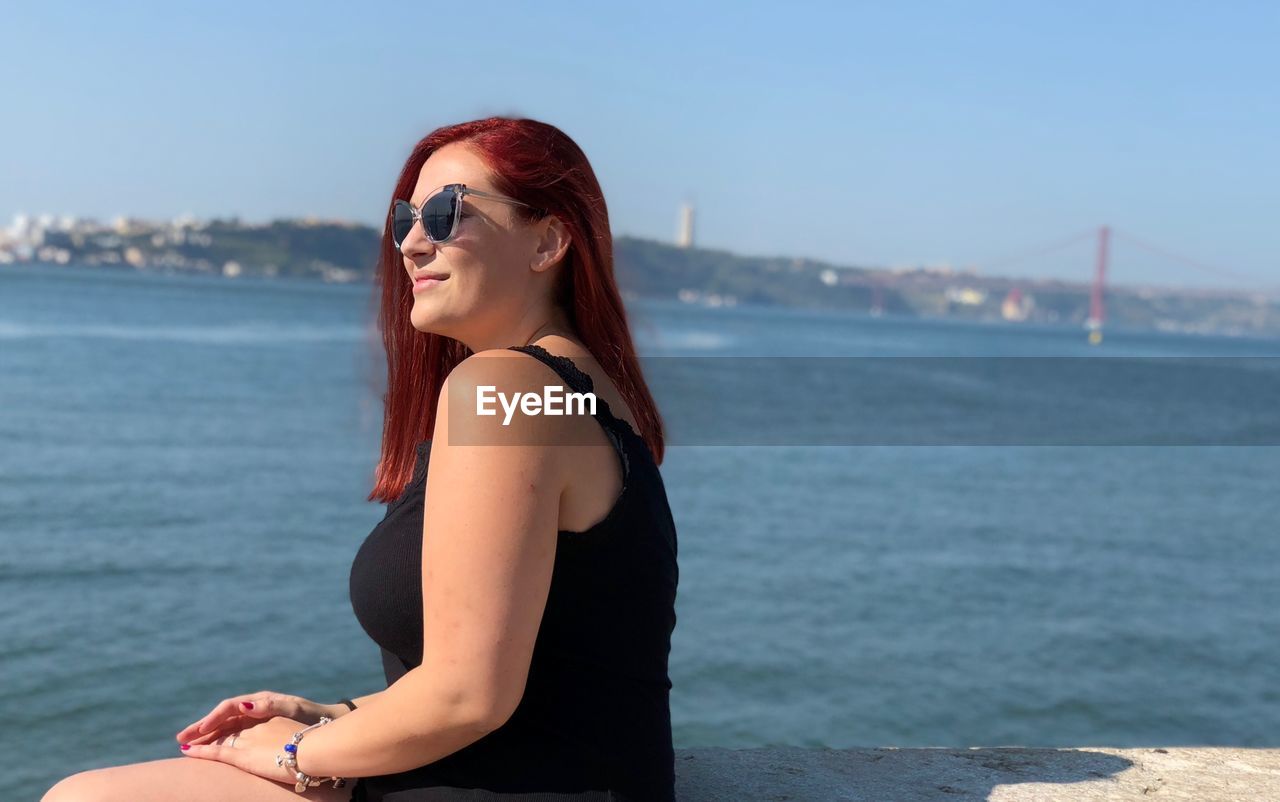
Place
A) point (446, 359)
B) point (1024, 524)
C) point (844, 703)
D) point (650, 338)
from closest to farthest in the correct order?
point (446, 359) → point (650, 338) → point (844, 703) → point (1024, 524)

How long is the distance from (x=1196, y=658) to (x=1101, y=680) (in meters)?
1.09

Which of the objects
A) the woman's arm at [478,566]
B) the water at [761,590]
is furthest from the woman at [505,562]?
the water at [761,590]

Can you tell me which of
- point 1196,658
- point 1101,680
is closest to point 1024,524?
point 1196,658

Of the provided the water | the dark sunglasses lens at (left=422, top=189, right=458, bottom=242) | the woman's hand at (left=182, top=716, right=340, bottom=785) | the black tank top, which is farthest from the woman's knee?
the water

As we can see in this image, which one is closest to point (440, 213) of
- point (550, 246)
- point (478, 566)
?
point (550, 246)

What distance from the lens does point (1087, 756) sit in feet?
6.68

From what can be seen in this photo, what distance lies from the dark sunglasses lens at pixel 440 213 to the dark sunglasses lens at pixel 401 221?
0.30ft

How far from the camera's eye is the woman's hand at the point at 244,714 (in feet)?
4.93

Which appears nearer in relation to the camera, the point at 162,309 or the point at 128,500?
the point at 128,500

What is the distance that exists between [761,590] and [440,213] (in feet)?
23.5

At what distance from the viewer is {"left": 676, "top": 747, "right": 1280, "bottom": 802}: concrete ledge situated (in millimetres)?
1853

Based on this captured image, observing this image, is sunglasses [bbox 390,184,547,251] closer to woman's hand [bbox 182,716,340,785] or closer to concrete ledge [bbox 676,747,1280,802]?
woman's hand [bbox 182,716,340,785]

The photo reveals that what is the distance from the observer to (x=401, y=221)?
1610mm

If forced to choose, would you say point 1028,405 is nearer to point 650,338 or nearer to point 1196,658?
point 1196,658
